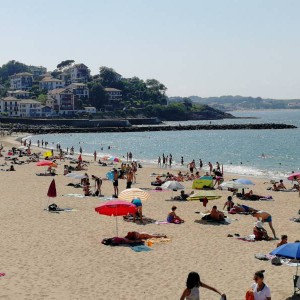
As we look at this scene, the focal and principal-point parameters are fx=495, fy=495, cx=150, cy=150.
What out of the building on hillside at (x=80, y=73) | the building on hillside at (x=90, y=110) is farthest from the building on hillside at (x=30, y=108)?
the building on hillside at (x=80, y=73)

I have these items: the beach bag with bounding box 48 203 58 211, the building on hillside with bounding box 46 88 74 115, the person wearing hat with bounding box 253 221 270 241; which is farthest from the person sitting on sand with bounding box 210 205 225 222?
the building on hillside with bounding box 46 88 74 115

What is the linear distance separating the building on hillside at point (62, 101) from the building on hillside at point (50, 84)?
2263 cm

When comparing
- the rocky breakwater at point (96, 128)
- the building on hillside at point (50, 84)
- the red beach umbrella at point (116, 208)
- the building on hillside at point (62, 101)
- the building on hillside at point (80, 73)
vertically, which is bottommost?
the rocky breakwater at point (96, 128)

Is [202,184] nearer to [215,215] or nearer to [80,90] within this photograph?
[215,215]

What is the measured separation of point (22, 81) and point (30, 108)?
1449 inches

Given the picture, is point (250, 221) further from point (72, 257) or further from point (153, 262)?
point (72, 257)

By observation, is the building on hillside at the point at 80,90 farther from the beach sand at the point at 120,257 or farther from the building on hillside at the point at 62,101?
the beach sand at the point at 120,257

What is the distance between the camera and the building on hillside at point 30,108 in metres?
134

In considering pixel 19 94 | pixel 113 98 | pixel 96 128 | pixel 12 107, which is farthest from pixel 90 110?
pixel 96 128

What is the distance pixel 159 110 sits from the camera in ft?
533

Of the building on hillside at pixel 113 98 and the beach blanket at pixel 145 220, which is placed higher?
the building on hillside at pixel 113 98

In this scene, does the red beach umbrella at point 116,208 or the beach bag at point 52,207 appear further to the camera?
the beach bag at point 52,207

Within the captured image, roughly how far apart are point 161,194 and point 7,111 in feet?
403

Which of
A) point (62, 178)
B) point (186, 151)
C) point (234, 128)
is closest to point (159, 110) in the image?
point (234, 128)
